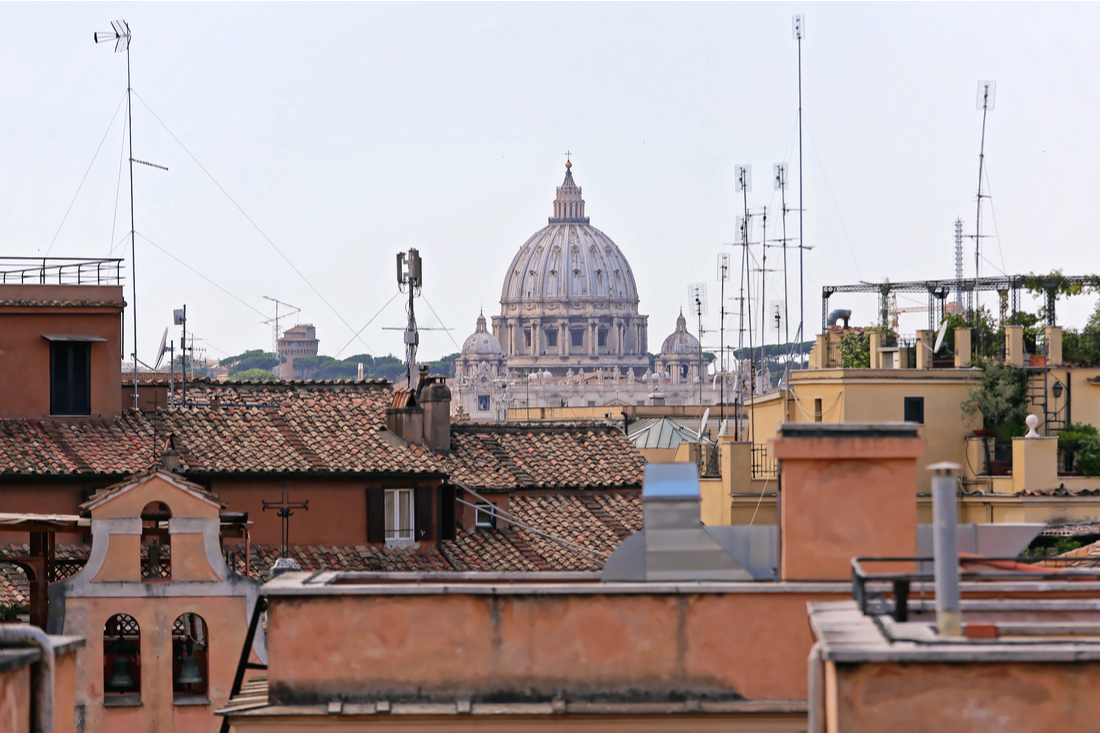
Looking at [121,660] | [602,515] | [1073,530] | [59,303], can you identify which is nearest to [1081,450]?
[1073,530]

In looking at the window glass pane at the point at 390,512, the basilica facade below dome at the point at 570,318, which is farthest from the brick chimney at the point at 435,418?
the basilica facade below dome at the point at 570,318

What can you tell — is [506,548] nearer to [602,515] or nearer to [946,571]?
[602,515]

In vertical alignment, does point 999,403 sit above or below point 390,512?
above

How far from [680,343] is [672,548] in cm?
17047

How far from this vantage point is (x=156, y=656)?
644 inches

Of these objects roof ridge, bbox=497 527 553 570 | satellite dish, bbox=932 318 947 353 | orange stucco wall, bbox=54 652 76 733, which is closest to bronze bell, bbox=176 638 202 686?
roof ridge, bbox=497 527 553 570

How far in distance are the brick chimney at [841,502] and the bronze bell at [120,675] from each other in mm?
8208

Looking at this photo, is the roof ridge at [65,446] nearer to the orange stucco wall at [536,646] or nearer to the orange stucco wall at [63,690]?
the orange stucco wall at [536,646]

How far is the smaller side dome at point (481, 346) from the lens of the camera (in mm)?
176625

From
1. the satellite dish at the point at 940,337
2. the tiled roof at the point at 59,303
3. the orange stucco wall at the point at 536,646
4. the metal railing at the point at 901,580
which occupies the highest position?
the tiled roof at the point at 59,303

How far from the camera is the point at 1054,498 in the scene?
26594 mm

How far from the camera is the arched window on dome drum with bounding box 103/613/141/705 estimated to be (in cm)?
1591

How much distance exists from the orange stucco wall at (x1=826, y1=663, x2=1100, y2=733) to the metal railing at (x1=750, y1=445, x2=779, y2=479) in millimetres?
22775

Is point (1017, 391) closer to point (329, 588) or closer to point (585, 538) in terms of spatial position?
point (585, 538)
